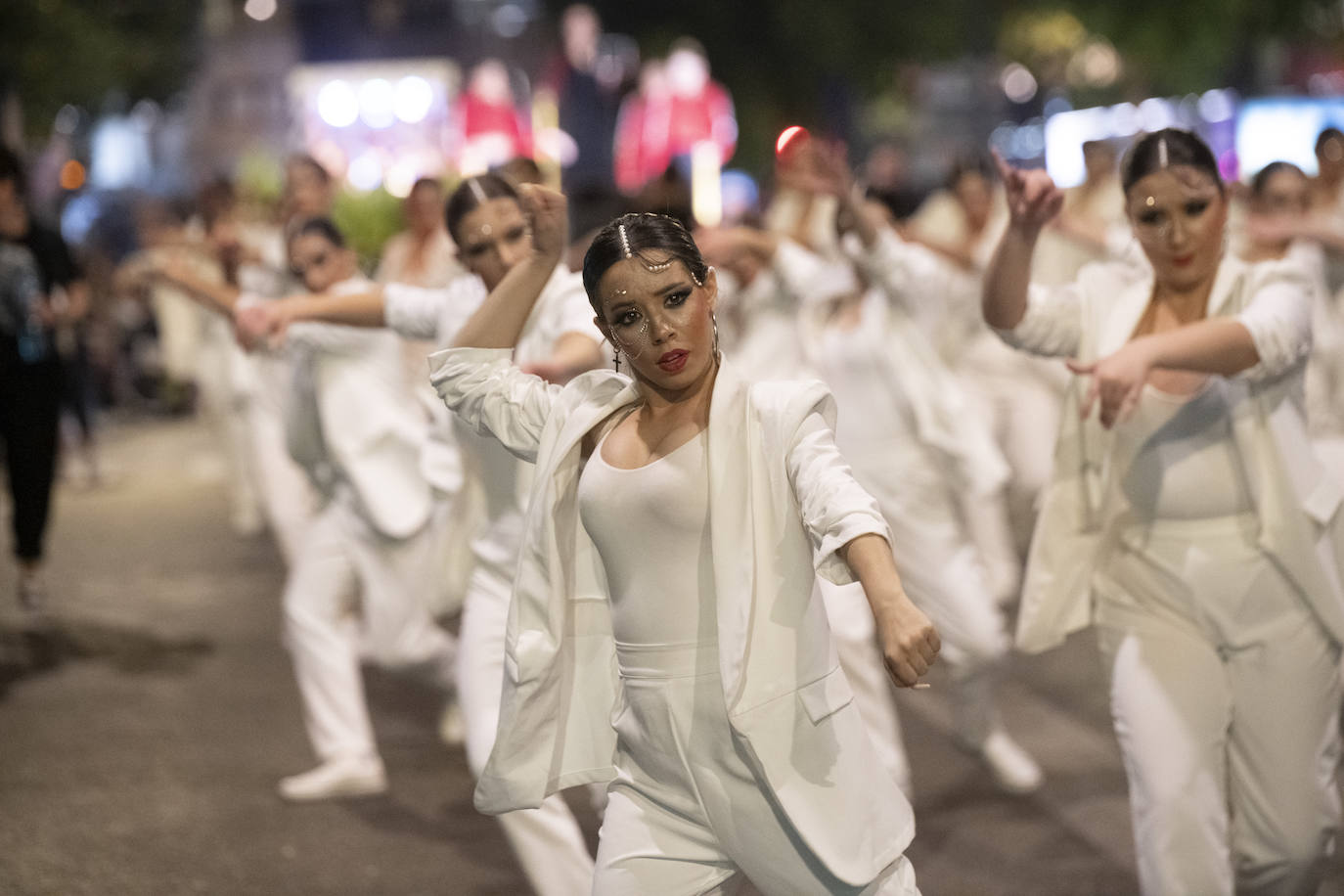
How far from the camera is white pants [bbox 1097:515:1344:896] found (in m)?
4.12

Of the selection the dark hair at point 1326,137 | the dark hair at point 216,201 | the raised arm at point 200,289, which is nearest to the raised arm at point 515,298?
the raised arm at point 200,289

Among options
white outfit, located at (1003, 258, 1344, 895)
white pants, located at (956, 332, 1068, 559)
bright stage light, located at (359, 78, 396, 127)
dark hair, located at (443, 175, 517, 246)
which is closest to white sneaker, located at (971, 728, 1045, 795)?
white outfit, located at (1003, 258, 1344, 895)

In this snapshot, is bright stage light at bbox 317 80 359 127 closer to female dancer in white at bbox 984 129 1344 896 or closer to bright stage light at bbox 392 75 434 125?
bright stage light at bbox 392 75 434 125

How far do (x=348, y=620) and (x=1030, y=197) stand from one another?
3.76 m

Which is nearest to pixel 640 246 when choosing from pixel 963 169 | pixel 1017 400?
pixel 1017 400

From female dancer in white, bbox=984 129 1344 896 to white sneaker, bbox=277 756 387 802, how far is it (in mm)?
3431

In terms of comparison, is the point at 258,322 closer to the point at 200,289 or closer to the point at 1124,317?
the point at 200,289

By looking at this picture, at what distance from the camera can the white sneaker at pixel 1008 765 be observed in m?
6.43

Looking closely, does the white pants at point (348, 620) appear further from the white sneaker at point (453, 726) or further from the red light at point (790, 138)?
the red light at point (790, 138)

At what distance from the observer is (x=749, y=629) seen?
124 inches

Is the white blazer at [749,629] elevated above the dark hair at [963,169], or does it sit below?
below

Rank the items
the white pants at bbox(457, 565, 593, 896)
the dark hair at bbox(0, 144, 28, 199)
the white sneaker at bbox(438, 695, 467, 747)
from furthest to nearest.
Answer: the dark hair at bbox(0, 144, 28, 199)
the white sneaker at bbox(438, 695, 467, 747)
the white pants at bbox(457, 565, 593, 896)

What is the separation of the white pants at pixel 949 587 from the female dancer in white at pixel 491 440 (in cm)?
198

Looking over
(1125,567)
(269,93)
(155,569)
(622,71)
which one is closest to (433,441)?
(1125,567)
